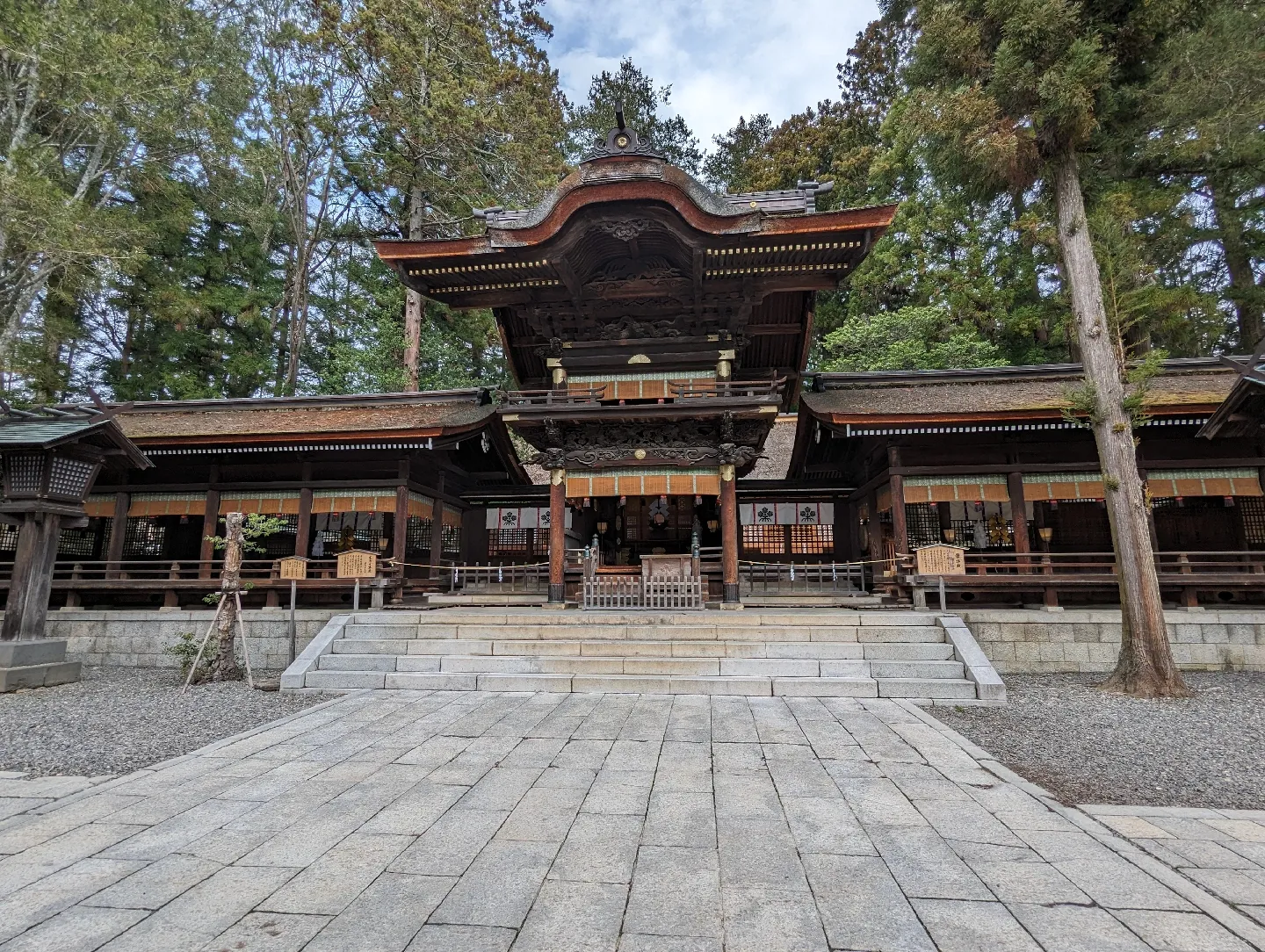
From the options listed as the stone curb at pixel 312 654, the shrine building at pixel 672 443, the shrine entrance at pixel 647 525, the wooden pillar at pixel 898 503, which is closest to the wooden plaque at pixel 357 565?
the shrine building at pixel 672 443

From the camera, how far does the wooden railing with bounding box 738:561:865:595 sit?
562 inches

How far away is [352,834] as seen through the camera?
3582mm

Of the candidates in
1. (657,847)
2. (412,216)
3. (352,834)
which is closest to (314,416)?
(412,216)

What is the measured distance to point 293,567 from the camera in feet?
37.2

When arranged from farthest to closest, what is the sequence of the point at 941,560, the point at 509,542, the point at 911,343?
the point at 911,343
the point at 509,542
the point at 941,560

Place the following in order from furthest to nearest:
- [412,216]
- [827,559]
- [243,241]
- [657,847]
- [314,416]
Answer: [243,241] < [412,216] < [827,559] < [314,416] < [657,847]

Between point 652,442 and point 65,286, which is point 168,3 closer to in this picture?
point 65,286

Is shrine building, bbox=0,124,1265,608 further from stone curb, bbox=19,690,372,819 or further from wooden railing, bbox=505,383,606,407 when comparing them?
stone curb, bbox=19,690,372,819

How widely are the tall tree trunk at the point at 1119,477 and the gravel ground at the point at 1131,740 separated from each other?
1.76 feet

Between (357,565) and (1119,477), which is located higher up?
(1119,477)

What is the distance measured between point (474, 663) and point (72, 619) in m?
9.46

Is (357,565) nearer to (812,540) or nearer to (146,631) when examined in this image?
(146,631)

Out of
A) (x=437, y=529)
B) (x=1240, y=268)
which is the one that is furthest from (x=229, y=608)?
(x=1240, y=268)

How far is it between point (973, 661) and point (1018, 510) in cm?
519
